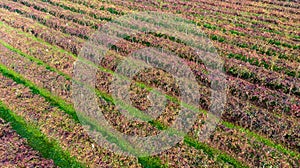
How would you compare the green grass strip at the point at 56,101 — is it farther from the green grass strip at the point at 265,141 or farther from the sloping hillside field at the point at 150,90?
the green grass strip at the point at 265,141

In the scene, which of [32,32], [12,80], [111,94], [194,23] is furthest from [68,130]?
[194,23]

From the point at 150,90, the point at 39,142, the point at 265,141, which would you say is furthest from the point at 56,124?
the point at 265,141

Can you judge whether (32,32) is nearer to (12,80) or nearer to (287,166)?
(12,80)

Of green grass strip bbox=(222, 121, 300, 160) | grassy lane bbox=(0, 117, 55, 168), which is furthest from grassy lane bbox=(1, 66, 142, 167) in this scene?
green grass strip bbox=(222, 121, 300, 160)

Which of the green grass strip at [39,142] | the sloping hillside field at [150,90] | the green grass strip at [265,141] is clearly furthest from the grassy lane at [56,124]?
the green grass strip at [265,141]

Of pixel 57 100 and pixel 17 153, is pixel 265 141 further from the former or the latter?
pixel 57 100

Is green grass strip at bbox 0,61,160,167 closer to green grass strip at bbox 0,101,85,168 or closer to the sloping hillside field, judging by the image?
the sloping hillside field

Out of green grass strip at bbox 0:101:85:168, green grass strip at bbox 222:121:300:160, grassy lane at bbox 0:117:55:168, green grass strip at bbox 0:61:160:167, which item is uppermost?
green grass strip at bbox 222:121:300:160
